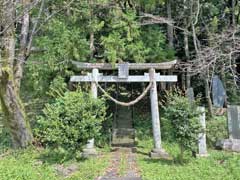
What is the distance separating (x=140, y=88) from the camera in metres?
12.9

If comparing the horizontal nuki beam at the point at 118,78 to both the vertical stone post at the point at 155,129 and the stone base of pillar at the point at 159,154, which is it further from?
the stone base of pillar at the point at 159,154

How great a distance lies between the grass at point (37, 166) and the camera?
244 inches

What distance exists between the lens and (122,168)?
6.89 metres

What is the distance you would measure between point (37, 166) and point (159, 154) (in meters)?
2.85

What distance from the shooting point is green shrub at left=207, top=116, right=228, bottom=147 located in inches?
365

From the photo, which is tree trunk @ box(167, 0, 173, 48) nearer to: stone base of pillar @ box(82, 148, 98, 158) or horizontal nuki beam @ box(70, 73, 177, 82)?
horizontal nuki beam @ box(70, 73, 177, 82)

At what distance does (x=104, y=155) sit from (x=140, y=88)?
16.9ft

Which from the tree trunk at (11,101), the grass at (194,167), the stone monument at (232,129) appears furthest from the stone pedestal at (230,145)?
the tree trunk at (11,101)

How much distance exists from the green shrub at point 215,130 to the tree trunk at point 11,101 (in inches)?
195

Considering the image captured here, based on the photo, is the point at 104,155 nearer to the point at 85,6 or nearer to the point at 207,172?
the point at 207,172

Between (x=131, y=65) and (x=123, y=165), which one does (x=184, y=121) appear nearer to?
(x=123, y=165)

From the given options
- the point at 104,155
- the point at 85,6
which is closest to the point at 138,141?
the point at 104,155

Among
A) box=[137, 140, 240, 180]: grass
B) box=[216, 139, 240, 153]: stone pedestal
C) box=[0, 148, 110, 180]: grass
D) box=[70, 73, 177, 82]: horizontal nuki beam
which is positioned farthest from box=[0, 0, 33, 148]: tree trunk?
box=[216, 139, 240, 153]: stone pedestal

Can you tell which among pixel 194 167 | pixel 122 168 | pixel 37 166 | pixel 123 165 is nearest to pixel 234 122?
pixel 194 167
